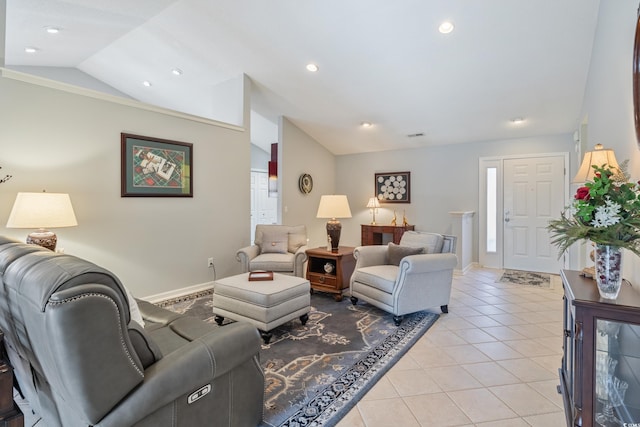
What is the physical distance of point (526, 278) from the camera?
4.82 meters

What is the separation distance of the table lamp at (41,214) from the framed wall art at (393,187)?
16.6ft

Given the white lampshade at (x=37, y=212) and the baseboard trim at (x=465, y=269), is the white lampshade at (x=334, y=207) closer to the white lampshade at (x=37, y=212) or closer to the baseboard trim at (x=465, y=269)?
the baseboard trim at (x=465, y=269)

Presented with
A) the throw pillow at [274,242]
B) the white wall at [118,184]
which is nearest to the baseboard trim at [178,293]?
the white wall at [118,184]

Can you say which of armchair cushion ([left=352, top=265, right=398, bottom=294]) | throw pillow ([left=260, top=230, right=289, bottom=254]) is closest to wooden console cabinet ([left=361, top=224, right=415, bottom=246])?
throw pillow ([left=260, top=230, right=289, bottom=254])

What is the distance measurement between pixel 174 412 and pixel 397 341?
1.89m

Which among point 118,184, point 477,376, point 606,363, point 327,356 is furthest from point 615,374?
point 118,184

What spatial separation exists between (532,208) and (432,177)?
5.43 ft

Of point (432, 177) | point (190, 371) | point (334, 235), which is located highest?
point (432, 177)

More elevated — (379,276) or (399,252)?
(399,252)

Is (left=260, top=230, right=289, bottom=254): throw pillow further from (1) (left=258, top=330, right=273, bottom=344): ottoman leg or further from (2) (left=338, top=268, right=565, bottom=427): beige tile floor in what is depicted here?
(2) (left=338, top=268, right=565, bottom=427): beige tile floor

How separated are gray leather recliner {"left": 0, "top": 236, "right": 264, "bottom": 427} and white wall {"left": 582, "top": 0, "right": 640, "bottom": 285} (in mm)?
2125

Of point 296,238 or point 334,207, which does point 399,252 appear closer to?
point 334,207

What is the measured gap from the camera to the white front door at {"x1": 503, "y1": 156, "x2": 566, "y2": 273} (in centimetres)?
504

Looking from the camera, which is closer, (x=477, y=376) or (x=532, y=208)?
(x=477, y=376)
